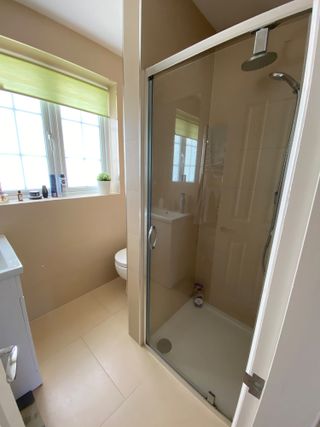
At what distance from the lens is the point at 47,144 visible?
66.0 inches

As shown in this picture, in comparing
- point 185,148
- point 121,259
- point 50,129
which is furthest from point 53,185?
point 185,148

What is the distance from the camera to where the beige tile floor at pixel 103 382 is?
1.04 meters

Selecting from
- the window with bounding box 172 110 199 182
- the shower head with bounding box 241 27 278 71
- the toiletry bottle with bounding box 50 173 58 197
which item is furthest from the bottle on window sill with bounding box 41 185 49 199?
the shower head with bounding box 241 27 278 71

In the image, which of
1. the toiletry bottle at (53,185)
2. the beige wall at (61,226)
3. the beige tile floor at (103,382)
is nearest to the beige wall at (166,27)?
the beige wall at (61,226)

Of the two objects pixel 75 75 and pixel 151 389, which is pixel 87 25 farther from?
pixel 151 389

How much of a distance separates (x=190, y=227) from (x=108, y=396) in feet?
4.37

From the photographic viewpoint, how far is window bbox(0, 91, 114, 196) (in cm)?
149

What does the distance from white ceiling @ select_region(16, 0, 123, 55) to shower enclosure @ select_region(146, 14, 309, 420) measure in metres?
0.76

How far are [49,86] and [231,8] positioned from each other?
152 cm

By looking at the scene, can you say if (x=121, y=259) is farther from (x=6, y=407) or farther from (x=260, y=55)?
(x=260, y=55)

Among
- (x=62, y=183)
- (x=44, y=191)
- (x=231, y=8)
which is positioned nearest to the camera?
(x=231, y=8)

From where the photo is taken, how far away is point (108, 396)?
1.14m

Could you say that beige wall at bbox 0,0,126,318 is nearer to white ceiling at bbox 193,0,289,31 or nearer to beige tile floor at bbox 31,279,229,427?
beige tile floor at bbox 31,279,229,427

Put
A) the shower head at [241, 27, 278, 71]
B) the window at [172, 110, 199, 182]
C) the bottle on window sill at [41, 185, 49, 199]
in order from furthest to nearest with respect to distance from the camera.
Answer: the bottle on window sill at [41, 185, 49, 199] → the window at [172, 110, 199, 182] → the shower head at [241, 27, 278, 71]
